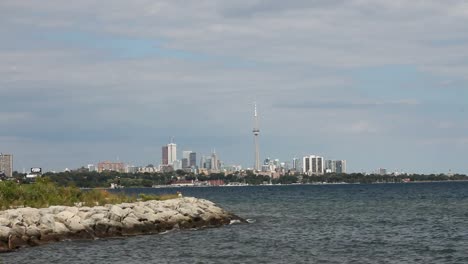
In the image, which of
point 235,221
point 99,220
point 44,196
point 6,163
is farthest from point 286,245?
point 6,163

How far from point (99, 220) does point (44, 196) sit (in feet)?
23.0

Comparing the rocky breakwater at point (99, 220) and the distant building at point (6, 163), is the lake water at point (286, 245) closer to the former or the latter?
the rocky breakwater at point (99, 220)

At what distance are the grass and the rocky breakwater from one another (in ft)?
10.4

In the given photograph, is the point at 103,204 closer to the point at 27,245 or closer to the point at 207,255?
the point at 27,245

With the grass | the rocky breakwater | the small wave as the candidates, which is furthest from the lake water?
the grass

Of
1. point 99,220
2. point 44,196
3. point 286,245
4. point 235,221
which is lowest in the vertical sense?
point 286,245

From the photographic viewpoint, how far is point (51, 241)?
39188mm

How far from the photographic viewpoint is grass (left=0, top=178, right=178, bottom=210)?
1823 inches

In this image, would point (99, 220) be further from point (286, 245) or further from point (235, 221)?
point (235, 221)

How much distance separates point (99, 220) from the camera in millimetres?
43219

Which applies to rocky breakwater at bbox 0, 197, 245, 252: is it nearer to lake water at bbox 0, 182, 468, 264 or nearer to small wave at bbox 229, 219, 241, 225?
small wave at bbox 229, 219, 241, 225

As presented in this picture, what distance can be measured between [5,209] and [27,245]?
5385 mm

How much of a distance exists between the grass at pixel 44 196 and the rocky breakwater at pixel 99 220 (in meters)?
3.18

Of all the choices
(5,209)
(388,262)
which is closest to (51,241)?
(5,209)
